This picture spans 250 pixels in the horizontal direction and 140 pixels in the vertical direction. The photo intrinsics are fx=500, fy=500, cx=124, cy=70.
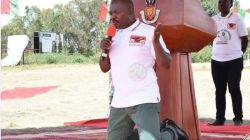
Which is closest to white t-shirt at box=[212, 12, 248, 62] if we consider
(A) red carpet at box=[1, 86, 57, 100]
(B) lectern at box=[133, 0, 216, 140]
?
(B) lectern at box=[133, 0, 216, 140]

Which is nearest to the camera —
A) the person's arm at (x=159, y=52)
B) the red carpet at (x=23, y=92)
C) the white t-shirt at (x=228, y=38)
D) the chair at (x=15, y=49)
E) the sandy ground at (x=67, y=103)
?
the person's arm at (x=159, y=52)

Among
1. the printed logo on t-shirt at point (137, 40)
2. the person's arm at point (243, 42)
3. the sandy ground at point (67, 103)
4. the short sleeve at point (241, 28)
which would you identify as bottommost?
the sandy ground at point (67, 103)

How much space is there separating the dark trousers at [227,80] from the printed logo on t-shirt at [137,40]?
311 cm

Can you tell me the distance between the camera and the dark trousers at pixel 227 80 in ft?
20.9

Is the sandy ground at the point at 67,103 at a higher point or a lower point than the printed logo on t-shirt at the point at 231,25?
lower

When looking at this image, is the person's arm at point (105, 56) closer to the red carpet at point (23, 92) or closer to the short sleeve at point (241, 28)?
the short sleeve at point (241, 28)

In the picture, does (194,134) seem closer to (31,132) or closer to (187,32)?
(187,32)

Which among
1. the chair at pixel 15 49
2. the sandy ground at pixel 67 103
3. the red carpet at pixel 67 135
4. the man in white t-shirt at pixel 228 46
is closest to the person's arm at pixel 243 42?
the man in white t-shirt at pixel 228 46

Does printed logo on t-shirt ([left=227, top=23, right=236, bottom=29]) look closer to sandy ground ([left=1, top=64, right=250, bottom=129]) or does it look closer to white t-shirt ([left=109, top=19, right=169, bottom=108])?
sandy ground ([left=1, top=64, right=250, bottom=129])

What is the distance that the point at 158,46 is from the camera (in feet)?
11.0

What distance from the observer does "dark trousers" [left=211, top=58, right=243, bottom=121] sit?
636 centimetres

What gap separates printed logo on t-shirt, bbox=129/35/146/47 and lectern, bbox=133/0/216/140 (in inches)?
17.2

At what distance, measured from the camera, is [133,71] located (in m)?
3.44

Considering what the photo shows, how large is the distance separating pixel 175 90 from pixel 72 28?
35.7 meters
